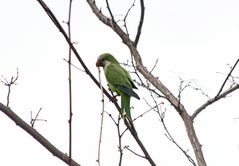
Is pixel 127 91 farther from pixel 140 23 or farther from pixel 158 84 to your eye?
pixel 140 23

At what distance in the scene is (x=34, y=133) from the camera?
1.72 meters

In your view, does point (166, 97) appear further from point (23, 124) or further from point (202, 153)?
point (23, 124)

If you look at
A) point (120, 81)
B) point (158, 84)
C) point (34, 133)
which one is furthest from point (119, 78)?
point (34, 133)

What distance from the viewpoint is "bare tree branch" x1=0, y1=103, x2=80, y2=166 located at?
169 centimetres

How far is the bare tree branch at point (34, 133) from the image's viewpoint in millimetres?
1694

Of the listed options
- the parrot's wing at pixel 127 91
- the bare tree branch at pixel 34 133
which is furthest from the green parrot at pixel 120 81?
the bare tree branch at pixel 34 133

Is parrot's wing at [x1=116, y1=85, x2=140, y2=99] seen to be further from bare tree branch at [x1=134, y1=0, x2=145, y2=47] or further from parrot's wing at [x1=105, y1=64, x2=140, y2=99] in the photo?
bare tree branch at [x1=134, y1=0, x2=145, y2=47]

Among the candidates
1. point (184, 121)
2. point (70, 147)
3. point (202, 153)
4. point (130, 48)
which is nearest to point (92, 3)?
point (130, 48)

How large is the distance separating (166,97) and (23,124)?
8.14 feet

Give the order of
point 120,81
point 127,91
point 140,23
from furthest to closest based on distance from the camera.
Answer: point 140,23
point 120,81
point 127,91

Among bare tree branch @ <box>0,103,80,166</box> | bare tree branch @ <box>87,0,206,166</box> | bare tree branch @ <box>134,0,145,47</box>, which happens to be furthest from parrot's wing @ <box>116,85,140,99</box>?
bare tree branch @ <box>0,103,80,166</box>

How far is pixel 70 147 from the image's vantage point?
4.58 ft

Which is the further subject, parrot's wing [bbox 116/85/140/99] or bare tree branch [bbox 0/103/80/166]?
parrot's wing [bbox 116/85/140/99]

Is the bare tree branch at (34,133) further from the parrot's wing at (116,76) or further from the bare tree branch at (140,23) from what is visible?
the bare tree branch at (140,23)
